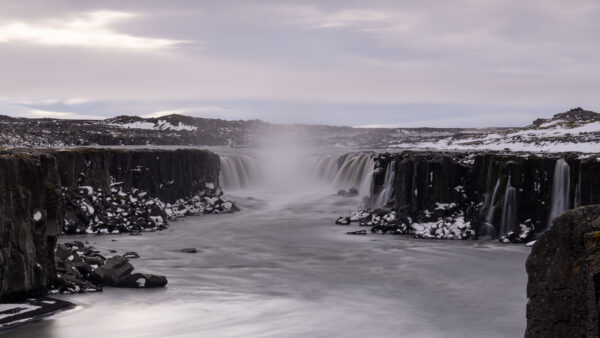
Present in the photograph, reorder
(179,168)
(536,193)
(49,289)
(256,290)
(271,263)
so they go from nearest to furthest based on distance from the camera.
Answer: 1. (49,289)
2. (256,290)
3. (271,263)
4. (536,193)
5. (179,168)

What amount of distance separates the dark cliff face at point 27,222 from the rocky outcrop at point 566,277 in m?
17.4

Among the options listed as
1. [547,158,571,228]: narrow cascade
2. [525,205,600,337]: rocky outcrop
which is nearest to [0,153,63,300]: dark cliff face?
[525,205,600,337]: rocky outcrop

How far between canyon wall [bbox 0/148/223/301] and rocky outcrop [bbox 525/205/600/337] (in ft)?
57.3

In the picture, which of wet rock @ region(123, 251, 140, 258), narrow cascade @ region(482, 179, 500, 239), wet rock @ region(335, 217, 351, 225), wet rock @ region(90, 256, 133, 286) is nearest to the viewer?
wet rock @ region(90, 256, 133, 286)

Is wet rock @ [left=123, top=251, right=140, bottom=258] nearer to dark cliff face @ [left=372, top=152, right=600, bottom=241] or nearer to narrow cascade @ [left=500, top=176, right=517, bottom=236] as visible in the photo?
dark cliff face @ [left=372, top=152, right=600, bottom=241]

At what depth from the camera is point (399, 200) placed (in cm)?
5153

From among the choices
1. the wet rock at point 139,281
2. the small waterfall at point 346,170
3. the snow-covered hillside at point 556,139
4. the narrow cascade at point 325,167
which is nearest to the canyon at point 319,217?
the wet rock at point 139,281

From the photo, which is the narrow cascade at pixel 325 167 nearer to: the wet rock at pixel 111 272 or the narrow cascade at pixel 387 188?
the narrow cascade at pixel 387 188

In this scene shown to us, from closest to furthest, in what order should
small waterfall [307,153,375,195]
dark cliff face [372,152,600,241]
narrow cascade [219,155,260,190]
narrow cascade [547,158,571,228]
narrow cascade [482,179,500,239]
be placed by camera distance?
dark cliff face [372,152,600,241] < narrow cascade [547,158,571,228] < narrow cascade [482,179,500,239] < small waterfall [307,153,375,195] < narrow cascade [219,155,260,190]

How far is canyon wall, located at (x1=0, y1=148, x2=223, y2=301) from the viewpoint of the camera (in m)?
24.3

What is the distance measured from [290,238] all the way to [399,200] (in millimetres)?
9843

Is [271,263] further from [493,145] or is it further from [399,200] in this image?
[493,145]

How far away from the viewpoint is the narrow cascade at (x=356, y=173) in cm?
7504

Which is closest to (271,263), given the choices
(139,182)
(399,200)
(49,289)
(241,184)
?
(49,289)
